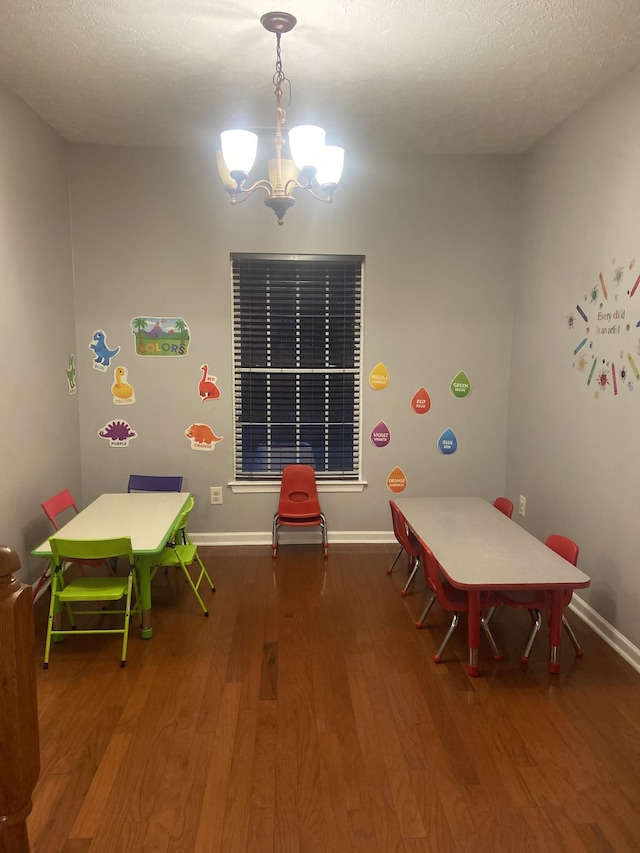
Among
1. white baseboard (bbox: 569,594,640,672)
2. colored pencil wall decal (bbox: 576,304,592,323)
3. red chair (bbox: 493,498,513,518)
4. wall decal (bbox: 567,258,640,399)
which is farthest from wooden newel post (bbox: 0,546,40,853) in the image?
colored pencil wall decal (bbox: 576,304,592,323)

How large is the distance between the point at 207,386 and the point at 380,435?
1460mm

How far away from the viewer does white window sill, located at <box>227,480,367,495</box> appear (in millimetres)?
4809

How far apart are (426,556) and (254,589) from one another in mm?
1343

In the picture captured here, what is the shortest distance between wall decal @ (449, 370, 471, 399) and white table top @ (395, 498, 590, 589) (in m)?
1.02

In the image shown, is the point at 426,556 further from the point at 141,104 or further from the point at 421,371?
the point at 141,104

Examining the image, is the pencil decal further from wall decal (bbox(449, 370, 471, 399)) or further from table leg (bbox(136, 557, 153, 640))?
table leg (bbox(136, 557, 153, 640))

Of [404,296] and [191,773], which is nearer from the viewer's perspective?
[191,773]

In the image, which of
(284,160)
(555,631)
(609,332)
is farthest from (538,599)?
(284,160)

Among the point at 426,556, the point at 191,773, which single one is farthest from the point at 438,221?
the point at 191,773

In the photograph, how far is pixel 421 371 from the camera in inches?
189

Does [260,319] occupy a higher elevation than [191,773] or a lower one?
higher

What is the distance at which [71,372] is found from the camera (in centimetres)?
445

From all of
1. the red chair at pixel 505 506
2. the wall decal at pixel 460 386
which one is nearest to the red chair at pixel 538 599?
the red chair at pixel 505 506

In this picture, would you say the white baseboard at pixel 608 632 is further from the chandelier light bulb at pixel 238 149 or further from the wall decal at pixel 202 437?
the chandelier light bulb at pixel 238 149
